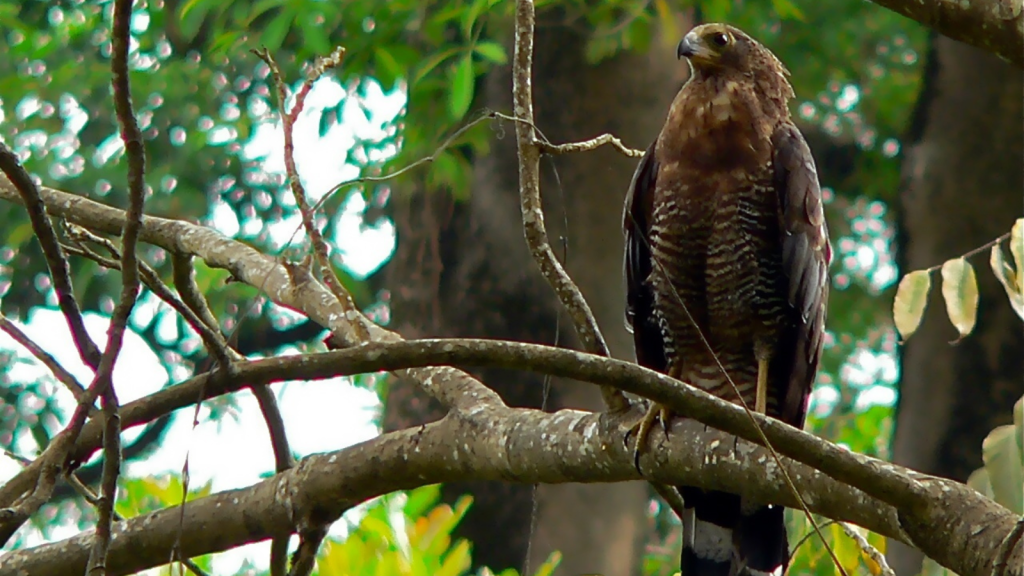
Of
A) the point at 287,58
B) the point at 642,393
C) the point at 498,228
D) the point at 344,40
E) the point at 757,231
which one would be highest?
the point at 287,58

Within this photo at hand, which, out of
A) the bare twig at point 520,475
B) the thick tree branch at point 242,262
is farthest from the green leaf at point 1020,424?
the thick tree branch at point 242,262

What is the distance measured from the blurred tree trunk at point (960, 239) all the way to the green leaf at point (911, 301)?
10.4ft

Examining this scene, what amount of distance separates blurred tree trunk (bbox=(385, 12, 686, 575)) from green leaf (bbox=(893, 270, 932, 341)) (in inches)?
102

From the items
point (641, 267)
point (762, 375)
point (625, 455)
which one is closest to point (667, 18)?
point (641, 267)

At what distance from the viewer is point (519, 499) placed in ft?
16.6

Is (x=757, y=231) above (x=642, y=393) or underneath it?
above

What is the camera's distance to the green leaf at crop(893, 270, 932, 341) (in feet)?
6.91

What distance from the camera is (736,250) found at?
2566mm

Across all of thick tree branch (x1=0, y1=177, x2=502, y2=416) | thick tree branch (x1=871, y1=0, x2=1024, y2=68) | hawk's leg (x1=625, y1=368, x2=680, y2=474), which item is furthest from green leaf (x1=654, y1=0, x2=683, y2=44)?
thick tree branch (x1=871, y1=0, x2=1024, y2=68)

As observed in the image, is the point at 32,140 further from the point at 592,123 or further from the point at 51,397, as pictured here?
the point at 592,123

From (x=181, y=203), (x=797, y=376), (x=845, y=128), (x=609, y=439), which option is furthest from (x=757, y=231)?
(x=845, y=128)

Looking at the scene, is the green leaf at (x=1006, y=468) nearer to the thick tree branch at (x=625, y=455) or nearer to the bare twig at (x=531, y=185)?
the thick tree branch at (x=625, y=455)

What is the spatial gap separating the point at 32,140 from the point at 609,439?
516 cm

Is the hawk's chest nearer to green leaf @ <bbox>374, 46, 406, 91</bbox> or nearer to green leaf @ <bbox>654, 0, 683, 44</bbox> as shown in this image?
green leaf @ <bbox>654, 0, 683, 44</bbox>
